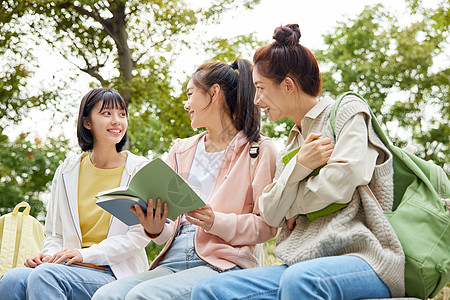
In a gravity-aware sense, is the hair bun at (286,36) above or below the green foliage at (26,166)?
above

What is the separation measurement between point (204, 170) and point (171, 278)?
59cm

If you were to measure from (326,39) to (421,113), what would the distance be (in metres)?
2.68

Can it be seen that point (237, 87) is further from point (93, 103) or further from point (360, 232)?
point (360, 232)

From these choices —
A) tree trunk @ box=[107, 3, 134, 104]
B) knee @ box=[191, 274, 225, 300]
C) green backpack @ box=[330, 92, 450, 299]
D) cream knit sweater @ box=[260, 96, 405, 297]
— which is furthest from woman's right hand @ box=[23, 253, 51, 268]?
tree trunk @ box=[107, 3, 134, 104]

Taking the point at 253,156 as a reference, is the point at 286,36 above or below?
above

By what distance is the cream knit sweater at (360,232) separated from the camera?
178 cm

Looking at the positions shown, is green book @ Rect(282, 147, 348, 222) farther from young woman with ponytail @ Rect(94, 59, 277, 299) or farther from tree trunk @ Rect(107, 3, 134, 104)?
tree trunk @ Rect(107, 3, 134, 104)

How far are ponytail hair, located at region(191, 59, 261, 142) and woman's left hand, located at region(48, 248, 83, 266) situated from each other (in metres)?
0.98

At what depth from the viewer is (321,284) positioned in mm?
1694

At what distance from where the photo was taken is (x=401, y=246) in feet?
5.85

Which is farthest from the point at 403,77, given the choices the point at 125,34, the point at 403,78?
the point at 125,34

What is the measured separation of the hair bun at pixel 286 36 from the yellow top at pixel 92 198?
47.3 inches

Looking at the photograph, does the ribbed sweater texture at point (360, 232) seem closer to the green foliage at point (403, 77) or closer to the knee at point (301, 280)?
the knee at point (301, 280)

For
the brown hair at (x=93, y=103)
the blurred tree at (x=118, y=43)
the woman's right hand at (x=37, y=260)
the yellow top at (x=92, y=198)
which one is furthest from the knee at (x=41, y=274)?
the blurred tree at (x=118, y=43)
